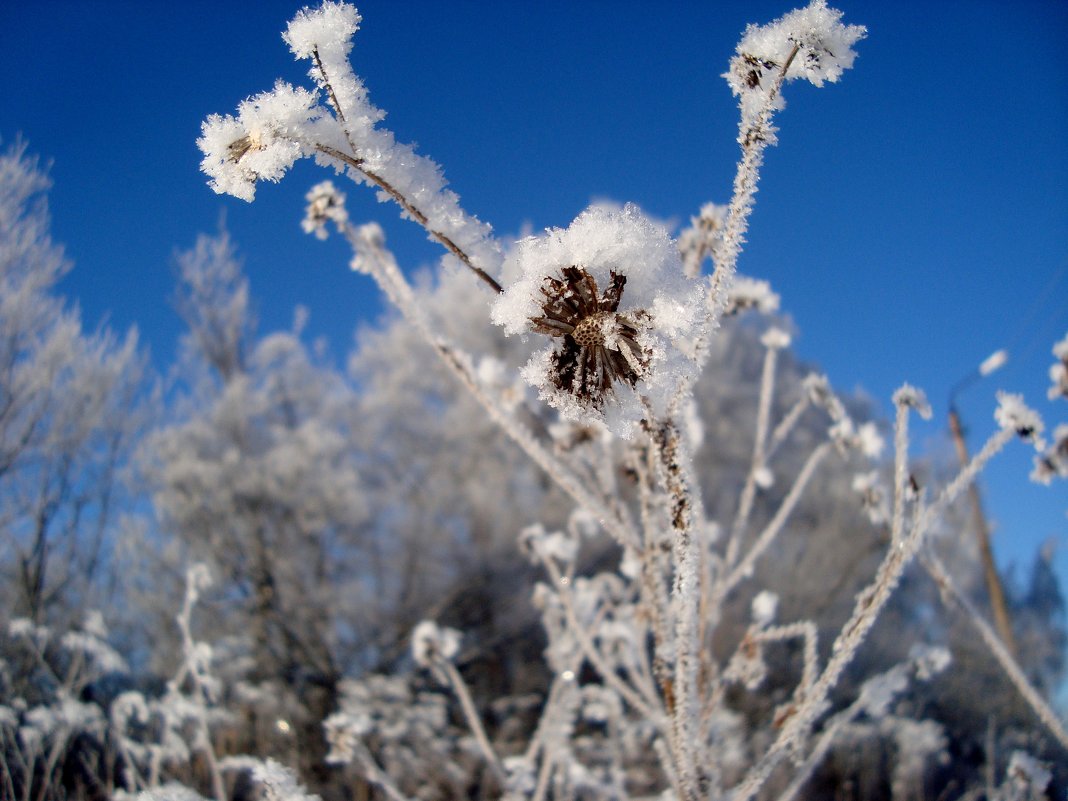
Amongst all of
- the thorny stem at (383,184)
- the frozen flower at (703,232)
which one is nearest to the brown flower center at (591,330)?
the thorny stem at (383,184)

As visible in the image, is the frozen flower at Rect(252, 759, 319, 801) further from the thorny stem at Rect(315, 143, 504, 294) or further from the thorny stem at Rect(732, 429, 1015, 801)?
the thorny stem at Rect(315, 143, 504, 294)

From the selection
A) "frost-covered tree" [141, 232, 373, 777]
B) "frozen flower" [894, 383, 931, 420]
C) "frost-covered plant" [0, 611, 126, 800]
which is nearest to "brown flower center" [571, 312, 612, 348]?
"frozen flower" [894, 383, 931, 420]

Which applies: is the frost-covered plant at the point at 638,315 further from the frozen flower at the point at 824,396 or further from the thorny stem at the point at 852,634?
the frozen flower at the point at 824,396

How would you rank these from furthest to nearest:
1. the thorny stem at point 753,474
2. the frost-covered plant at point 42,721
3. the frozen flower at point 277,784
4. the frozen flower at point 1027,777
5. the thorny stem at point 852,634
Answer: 1. the frost-covered plant at point 42,721
2. the frozen flower at point 1027,777
3. the thorny stem at point 753,474
4. the frozen flower at point 277,784
5. the thorny stem at point 852,634

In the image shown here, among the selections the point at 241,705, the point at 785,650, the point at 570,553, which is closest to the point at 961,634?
the point at 785,650

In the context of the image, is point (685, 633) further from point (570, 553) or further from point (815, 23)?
point (570, 553)

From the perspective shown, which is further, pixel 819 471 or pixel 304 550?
pixel 819 471
